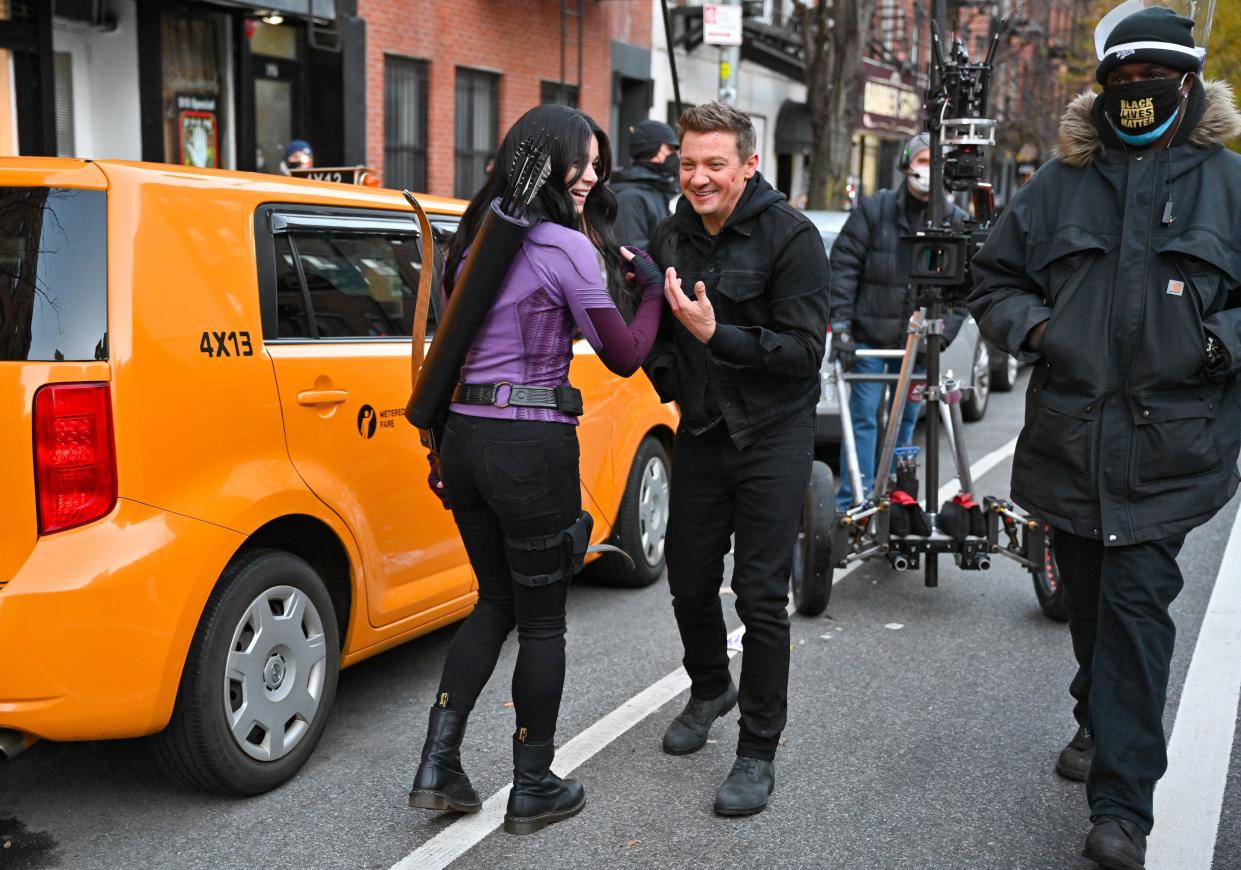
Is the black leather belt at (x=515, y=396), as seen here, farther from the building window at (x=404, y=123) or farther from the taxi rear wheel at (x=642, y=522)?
the building window at (x=404, y=123)

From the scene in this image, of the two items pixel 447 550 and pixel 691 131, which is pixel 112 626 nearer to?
pixel 447 550

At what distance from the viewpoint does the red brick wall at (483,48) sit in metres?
16.1

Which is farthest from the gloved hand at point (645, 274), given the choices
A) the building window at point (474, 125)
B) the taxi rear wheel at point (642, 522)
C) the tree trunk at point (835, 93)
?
the tree trunk at point (835, 93)

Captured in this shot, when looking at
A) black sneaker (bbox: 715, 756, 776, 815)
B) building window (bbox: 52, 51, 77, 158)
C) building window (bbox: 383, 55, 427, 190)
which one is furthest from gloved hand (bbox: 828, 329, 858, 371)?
building window (bbox: 383, 55, 427, 190)

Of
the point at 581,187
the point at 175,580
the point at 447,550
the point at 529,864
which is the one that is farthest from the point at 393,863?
the point at 581,187

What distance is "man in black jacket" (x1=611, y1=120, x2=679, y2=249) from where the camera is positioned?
7.75 m

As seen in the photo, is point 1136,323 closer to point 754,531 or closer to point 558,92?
point 754,531

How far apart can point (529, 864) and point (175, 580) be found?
1.19 m

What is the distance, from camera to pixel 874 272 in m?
7.00

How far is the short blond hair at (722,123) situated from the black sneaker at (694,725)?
5.69ft

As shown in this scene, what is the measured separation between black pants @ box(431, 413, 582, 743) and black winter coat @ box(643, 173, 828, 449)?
52cm

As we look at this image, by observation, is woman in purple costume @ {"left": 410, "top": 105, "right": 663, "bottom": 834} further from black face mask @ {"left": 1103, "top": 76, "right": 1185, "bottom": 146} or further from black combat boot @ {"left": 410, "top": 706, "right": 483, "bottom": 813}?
black face mask @ {"left": 1103, "top": 76, "right": 1185, "bottom": 146}

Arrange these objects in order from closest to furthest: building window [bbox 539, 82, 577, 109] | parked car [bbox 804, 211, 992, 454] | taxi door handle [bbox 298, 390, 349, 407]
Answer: taxi door handle [bbox 298, 390, 349, 407] < parked car [bbox 804, 211, 992, 454] < building window [bbox 539, 82, 577, 109]

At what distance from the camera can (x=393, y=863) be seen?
361 centimetres
